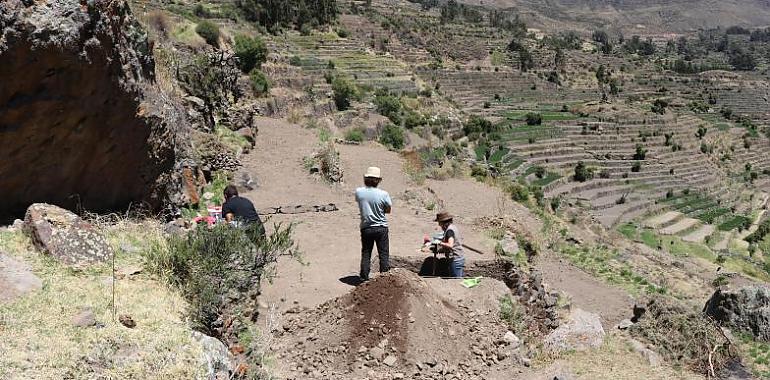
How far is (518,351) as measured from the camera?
6145mm

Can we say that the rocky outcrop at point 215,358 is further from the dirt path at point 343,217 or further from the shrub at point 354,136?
the shrub at point 354,136

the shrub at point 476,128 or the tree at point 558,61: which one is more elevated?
the tree at point 558,61

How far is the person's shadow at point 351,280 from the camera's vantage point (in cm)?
727

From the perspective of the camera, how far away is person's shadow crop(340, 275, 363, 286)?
23.9 ft

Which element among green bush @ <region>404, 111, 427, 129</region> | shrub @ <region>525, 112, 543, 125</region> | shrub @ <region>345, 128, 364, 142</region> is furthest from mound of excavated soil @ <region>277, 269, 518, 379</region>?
Result: shrub @ <region>525, 112, 543, 125</region>

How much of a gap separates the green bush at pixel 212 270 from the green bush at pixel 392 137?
15997 mm

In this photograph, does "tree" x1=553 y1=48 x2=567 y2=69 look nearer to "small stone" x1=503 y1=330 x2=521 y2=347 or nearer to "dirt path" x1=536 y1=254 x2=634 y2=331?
"dirt path" x1=536 y1=254 x2=634 y2=331

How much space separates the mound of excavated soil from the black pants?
685mm

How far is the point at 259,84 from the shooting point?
20.8 meters

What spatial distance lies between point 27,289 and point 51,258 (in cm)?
66

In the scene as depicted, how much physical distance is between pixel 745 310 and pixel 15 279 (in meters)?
9.99

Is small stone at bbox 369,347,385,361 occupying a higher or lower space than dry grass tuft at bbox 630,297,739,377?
higher

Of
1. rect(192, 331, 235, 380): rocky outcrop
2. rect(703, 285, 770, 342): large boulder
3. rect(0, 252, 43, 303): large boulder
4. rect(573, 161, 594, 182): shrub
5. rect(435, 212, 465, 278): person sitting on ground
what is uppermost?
rect(0, 252, 43, 303): large boulder

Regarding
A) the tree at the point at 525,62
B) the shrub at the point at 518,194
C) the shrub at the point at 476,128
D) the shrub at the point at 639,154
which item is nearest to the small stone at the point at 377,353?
the shrub at the point at 518,194
